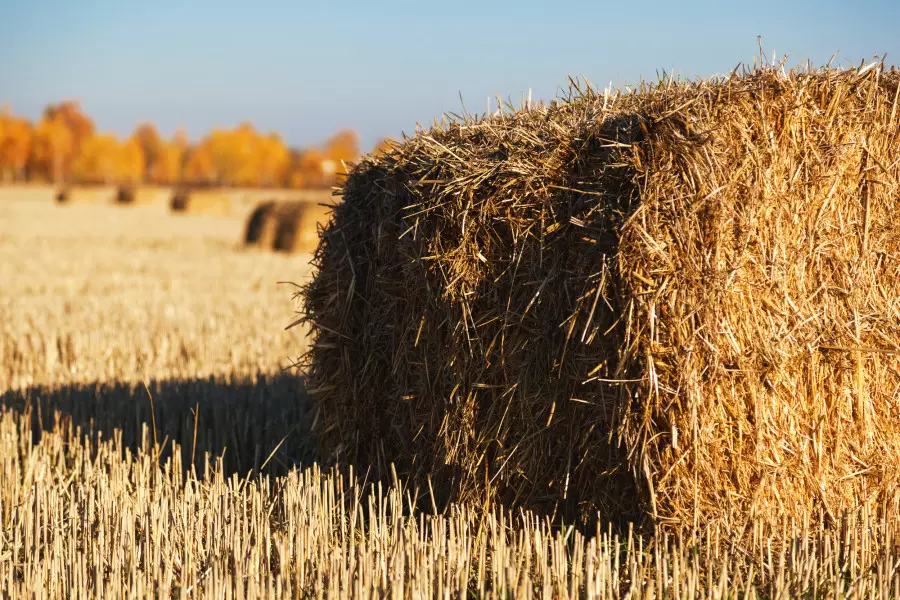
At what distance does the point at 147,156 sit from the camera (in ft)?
394

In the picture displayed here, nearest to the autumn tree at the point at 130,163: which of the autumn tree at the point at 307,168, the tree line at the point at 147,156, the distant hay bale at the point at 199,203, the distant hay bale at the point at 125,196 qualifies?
the tree line at the point at 147,156

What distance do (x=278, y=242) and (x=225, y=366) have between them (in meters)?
13.2

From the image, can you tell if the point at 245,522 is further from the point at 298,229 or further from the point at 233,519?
the point at 298,229

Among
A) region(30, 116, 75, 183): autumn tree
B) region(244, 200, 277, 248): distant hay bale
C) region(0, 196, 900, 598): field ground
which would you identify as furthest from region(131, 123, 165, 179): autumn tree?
region(0, 196, 900, 598): field ground

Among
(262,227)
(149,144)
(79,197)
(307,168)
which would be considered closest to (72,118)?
(149,144)

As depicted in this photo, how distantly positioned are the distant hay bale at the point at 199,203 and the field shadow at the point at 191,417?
32.2 metres

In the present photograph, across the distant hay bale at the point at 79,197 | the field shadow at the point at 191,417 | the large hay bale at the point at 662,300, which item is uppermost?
the distant hay bale at the point at 79,197

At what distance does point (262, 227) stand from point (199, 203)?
60.2 ft

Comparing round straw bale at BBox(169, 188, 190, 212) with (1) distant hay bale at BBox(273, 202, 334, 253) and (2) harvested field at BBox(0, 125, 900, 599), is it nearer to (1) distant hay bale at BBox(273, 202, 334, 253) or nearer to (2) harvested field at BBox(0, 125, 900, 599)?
(1) distant hay bale at BBox(273, 202, 334, 253)

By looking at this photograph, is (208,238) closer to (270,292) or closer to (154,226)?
(154,226)

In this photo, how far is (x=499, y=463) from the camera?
4215mm

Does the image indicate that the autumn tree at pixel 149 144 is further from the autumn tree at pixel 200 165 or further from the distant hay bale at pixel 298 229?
the distant hay bale at pixel 298 229

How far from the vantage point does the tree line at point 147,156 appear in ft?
319

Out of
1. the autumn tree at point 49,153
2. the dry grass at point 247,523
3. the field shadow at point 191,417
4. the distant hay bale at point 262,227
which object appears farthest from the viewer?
the autumn tree at point 49,153
